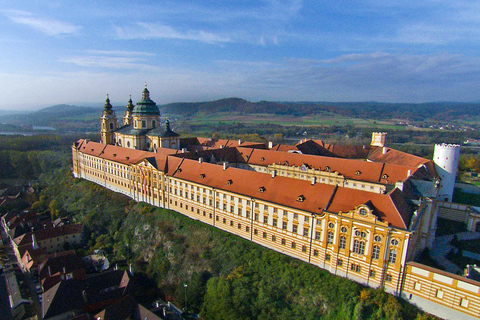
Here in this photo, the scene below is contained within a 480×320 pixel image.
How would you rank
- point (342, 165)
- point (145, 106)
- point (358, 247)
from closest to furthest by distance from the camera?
point (358, 247) → point (342, 165) → point (145, 106)

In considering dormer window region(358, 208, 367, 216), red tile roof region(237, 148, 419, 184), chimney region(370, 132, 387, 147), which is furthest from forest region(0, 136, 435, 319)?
chimney region(370, 132, 387, 147)

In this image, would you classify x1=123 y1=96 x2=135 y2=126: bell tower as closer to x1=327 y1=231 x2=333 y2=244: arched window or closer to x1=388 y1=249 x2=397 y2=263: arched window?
x1=327 y1=231 x2=333 y2=244: arched window

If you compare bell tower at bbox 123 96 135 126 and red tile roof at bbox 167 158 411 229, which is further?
bell tower at bbox 123 96 135 126

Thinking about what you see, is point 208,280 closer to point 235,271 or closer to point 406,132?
point 235,271

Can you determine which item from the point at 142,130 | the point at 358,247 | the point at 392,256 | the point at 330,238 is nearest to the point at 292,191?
A: the point at 330,238

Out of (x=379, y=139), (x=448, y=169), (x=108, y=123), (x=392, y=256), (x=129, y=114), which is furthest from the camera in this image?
(x=129, y=114)

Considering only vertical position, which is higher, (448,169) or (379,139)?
(379,139)

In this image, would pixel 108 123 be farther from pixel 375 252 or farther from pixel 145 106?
pixel 375 252
